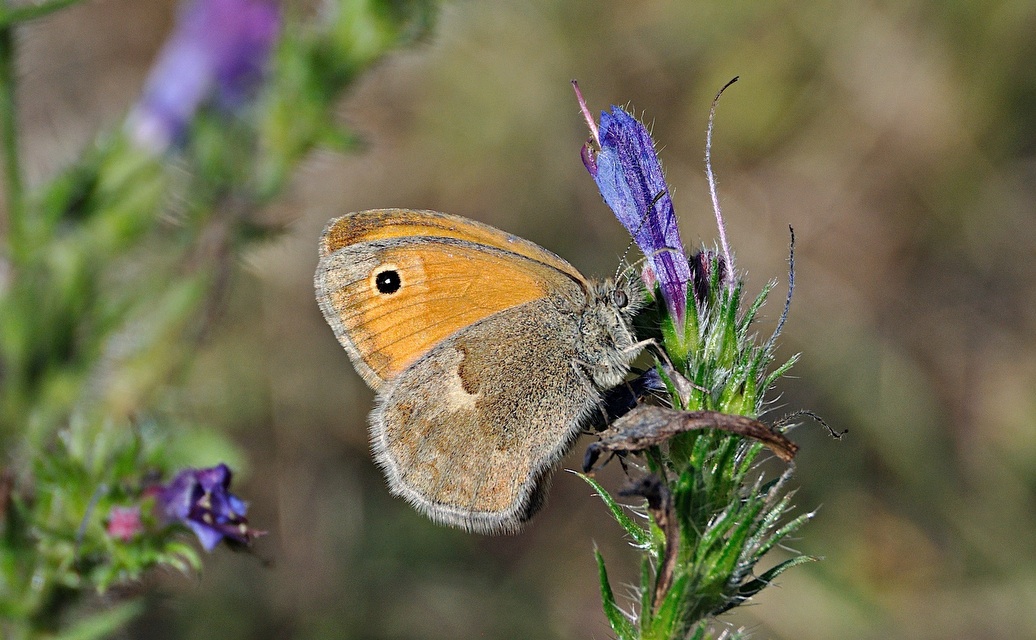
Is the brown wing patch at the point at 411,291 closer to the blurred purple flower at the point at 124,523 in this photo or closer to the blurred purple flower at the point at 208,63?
the blurred purple flower at the point at 124,523

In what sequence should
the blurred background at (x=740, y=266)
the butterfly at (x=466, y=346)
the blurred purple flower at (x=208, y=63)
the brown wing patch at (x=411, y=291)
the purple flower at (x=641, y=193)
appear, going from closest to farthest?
the purple flower at (x=641, y=193) < the butterfly at (x=466, y=346) < the brown wing patch at (x=411, y=291) < the blurred purple flower at (x=208, y=63) < the blurred background at (x=740, y=266)

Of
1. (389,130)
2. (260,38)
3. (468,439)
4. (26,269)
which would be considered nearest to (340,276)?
(468,439)

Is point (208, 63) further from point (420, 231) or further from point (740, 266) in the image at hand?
point (740, 266)

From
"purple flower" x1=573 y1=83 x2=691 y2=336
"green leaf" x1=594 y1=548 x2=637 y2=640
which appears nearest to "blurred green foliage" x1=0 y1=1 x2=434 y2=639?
"green leaf" x1=594 y1=548 x2=637 y2=640

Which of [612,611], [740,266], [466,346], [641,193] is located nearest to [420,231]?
[466,346]

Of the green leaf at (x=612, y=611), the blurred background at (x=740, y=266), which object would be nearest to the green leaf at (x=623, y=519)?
the green leaf at (x=612, y=611)

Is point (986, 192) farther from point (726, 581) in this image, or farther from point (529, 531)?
point (726, 581)
